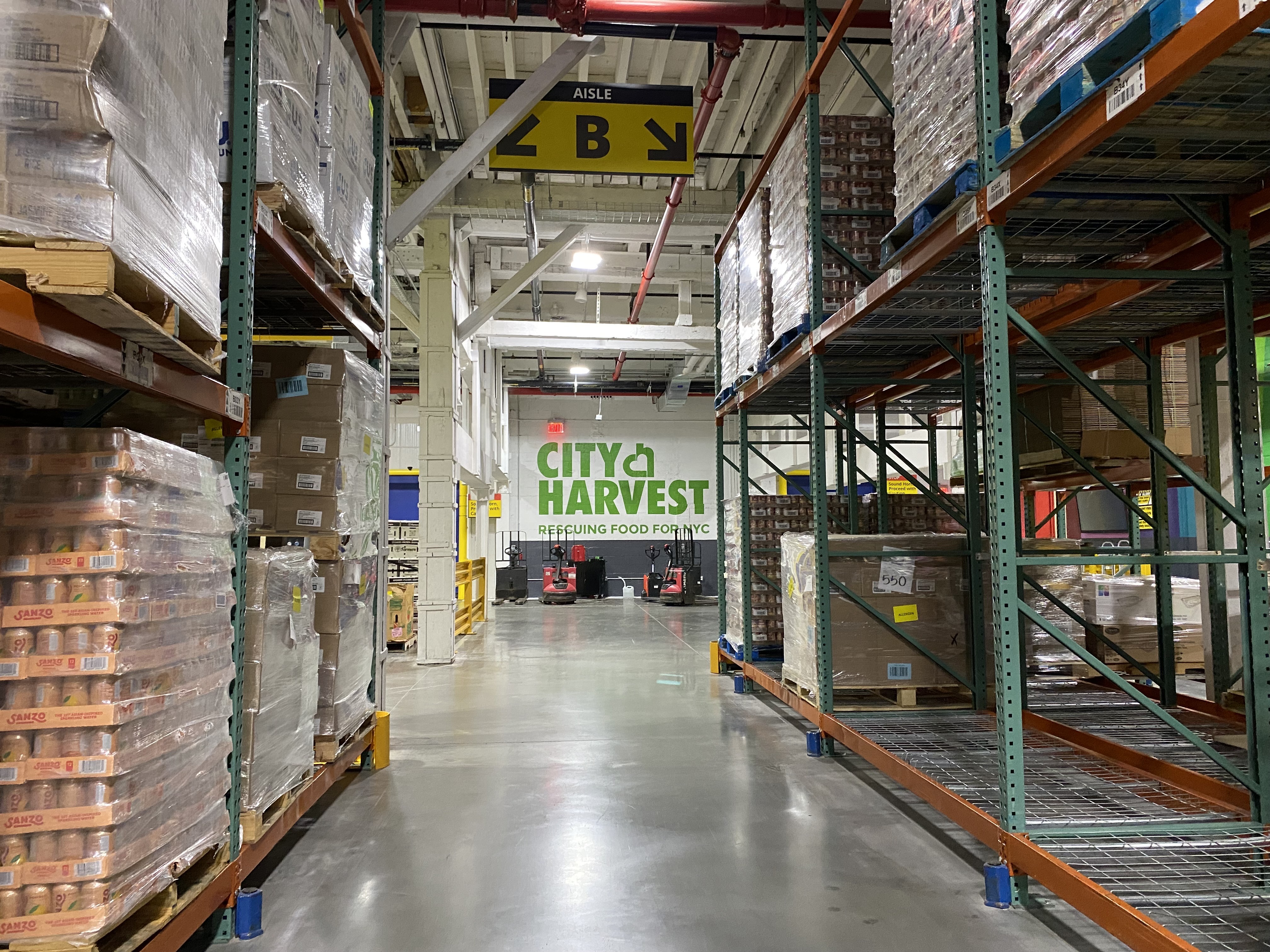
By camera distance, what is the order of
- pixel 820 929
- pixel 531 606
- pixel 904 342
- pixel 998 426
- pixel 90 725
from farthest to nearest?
pixel 531 606 → pixel 904 342 → pixel 998 426 → pixel 820 929 → pixel 90 725

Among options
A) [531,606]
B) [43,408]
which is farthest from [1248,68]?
[531,606]

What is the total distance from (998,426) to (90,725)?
3.29 m

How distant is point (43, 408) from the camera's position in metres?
3.47

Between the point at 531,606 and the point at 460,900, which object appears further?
the point at 531,606

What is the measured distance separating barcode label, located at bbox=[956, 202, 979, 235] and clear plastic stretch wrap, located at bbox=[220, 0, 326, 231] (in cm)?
287

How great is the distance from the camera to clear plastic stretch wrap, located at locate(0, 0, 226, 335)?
193 centimetres

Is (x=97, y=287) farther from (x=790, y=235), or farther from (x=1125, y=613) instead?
(x=1125, y=613)

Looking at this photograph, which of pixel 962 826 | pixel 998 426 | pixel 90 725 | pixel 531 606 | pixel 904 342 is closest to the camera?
pixel 90 725

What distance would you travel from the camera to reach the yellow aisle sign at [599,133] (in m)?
6.80

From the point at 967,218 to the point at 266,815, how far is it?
13.0 ft

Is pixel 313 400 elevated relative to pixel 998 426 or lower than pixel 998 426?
elevated

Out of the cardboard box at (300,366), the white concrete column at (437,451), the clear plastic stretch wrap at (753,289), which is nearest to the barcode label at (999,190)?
the cardboard box at (300,366)

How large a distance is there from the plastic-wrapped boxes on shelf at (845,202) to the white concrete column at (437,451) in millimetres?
6143

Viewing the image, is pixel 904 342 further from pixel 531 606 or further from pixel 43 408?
pixel 531 606
